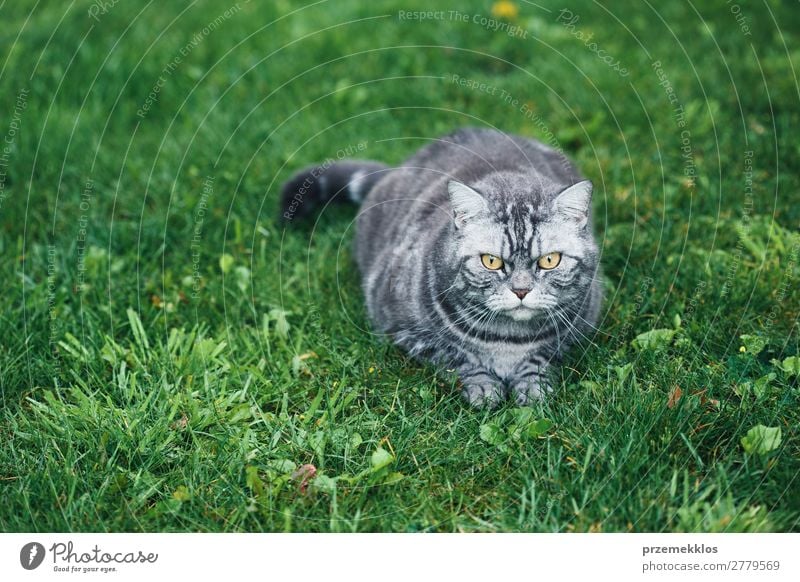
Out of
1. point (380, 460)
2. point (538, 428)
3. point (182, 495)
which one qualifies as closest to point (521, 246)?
point (538, 428)

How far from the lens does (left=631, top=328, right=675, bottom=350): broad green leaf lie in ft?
10.6

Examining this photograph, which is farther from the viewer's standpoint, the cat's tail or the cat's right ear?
the cat's tail

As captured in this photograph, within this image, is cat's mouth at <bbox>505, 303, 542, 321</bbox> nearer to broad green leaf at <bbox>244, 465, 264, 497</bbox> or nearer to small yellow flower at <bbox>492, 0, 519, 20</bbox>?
broad green leaf at <bbox>244, 465, 264, 497</bbox>

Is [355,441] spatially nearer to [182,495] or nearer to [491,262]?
[182,495]

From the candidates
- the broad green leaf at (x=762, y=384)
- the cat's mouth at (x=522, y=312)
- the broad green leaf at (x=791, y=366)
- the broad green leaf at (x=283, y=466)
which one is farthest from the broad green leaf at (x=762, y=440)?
the broad green leaf at (x=283, y=466)

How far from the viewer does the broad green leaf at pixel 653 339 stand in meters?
3.22

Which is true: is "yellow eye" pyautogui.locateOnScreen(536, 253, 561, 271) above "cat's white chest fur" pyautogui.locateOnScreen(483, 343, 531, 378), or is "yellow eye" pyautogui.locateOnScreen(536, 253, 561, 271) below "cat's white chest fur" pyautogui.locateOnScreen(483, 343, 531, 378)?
above

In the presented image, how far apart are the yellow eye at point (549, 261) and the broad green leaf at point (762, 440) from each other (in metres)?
0.97

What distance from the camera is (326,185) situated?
173 inches

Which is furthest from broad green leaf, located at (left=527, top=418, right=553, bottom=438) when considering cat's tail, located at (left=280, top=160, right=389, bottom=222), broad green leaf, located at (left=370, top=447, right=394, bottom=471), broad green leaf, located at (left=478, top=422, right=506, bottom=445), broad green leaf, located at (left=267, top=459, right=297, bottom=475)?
cat's tail, located at (left=280, top=160, right=389, bottom=222)

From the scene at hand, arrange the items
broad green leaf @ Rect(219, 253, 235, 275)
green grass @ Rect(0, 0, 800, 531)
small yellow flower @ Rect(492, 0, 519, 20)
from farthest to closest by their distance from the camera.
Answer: small yellow flower @ Rect(492, 0, 519, 20) < broad green leaf @ Rect(219, 253, 235, 275) < green grass @ Rect(0, 0, 800, 531)

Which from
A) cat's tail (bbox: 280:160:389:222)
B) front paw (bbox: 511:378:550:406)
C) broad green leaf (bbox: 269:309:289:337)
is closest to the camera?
front paw (bbox: 511:378:550:406)
